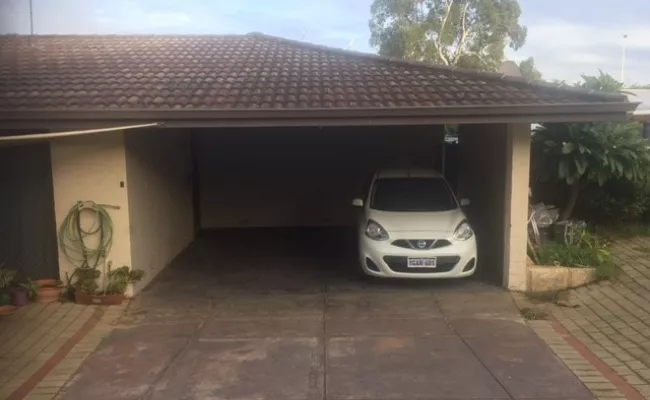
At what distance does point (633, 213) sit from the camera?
35.8ft

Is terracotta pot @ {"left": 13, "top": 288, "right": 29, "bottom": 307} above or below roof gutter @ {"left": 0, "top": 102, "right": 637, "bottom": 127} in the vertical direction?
below

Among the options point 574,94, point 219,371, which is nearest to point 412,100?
point 574,94

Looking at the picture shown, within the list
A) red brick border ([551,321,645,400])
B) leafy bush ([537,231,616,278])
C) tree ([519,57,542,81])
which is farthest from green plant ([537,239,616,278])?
tree ([519,57,542,81])

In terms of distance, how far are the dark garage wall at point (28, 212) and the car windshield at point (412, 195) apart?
14.9ft

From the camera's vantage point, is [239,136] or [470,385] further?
[239,136]

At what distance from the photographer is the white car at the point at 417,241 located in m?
8.30

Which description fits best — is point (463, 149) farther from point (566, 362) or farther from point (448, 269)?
point (566, 362)

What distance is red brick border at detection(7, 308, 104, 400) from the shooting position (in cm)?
520

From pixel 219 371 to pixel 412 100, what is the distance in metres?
4.17

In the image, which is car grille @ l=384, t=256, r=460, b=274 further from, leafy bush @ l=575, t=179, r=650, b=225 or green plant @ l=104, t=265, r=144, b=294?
leafy bush @ l=575, t=179, r=650, b=225

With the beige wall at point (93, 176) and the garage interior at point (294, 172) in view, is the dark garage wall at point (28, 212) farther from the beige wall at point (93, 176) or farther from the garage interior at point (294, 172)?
the garage interior at point (294, 172)

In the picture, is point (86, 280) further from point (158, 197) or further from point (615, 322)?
point (615, 322)

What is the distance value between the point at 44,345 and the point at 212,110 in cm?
324

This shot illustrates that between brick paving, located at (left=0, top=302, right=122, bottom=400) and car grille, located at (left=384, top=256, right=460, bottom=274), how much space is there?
11.8ft
